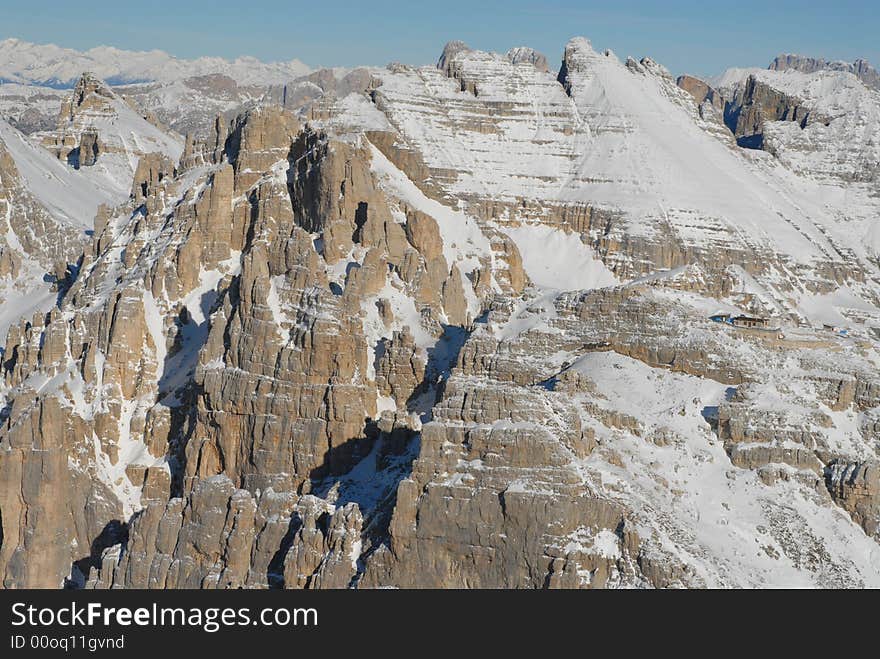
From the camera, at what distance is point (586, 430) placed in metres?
151

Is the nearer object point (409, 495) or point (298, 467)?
point (409, 495)

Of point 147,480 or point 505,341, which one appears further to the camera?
point 147,480

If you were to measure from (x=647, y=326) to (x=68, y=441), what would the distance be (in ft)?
211

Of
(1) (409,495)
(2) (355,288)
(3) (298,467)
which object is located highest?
(2) (355,288)

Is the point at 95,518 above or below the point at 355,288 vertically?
below

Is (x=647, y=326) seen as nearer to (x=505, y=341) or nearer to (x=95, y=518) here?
(x=505, y=341)

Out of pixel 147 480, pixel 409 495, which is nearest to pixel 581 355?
pixel 409 495

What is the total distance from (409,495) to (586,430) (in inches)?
697

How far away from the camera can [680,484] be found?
153 metres
